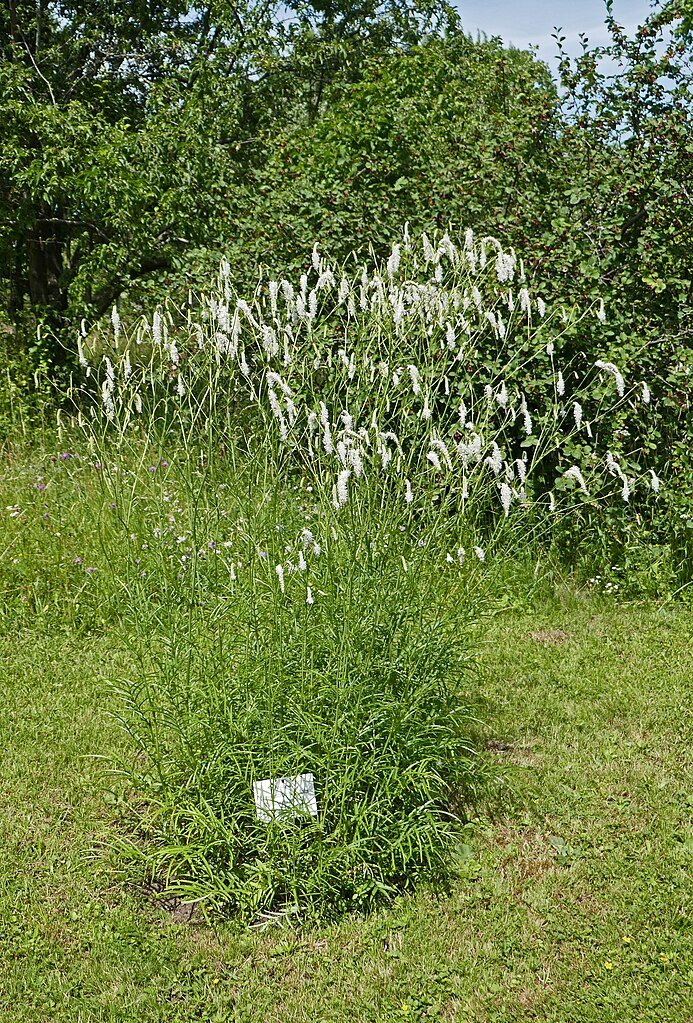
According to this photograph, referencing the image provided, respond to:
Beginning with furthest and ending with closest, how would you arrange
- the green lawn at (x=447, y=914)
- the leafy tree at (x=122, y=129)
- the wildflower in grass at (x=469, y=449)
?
1. the leafy tree at (x=122, y=129)
2. the wildflower in grass at (x=469, y=449)
3. the green lawn at (x=447, y=914)

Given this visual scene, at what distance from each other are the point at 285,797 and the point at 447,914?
0.61 meters

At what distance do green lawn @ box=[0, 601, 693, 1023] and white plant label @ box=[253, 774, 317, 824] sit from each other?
1.14 ft

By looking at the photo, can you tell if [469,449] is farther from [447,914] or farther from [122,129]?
[122,129]

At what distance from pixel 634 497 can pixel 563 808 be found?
8.79ft

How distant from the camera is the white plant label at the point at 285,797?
309 cm

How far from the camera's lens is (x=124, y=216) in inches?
280

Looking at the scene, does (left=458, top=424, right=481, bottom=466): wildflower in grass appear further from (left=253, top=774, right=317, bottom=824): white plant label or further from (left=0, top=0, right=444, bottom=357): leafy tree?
(left=0, top=0, right=444, bottom=357): leafy tree

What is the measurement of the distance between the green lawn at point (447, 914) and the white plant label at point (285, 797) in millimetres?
348

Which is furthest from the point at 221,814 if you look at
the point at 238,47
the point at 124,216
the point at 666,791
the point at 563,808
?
the point at 238,47

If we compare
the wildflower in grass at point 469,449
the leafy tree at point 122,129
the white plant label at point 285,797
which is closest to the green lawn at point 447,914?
the white plant label at point 285,797

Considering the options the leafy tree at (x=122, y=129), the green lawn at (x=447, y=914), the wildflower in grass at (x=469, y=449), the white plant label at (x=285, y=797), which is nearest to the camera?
the green lawn at (x=447, y=914)

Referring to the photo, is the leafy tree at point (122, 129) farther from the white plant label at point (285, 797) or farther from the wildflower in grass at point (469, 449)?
the white plant label at point (285, 797)

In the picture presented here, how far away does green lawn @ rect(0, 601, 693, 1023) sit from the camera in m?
2.77

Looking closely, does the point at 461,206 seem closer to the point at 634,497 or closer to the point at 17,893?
the point at 634,497
